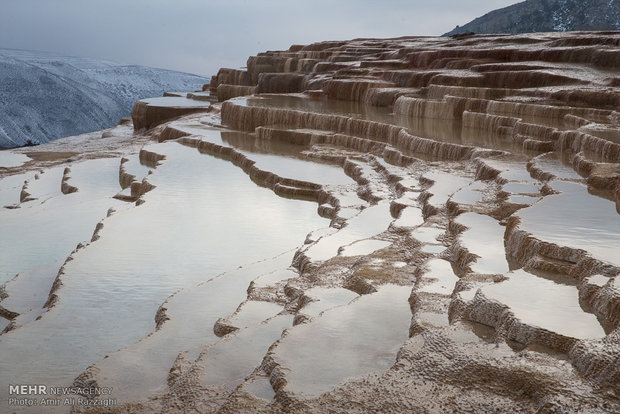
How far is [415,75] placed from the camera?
1653 cm

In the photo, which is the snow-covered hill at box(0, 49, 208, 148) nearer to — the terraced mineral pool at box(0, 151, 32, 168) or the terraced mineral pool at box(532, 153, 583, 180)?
the terraced mineral pool at box(0, 151, 32, 168)

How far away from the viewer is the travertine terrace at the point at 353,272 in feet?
10.2

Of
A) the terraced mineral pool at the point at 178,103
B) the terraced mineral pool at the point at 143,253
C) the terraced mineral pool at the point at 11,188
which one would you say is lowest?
the terraced mineral pool at the point at 11,188

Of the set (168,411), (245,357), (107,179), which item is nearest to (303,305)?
(245,357)

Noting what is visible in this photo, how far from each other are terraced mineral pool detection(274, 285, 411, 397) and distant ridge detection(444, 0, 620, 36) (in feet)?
168

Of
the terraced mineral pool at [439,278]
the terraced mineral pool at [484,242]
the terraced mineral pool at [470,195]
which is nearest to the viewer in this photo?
the terraced mineral pool at [439,278]

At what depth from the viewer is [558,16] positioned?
51.9 metres

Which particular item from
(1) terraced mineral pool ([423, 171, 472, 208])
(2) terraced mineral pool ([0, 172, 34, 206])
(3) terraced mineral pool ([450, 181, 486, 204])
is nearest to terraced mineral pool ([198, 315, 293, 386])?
(3) terraced mineral pool ([450, 181, 486, 204])

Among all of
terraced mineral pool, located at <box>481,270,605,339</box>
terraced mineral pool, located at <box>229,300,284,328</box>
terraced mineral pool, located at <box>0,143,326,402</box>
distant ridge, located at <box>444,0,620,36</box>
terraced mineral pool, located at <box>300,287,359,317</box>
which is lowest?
terraced mineral pool, located at <box>0,143,326,402</box>

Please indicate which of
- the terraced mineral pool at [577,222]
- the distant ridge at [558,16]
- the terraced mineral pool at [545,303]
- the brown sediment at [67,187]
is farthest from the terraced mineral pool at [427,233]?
the distant ridge at [558,16]

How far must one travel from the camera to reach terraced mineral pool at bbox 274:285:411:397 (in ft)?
10.7

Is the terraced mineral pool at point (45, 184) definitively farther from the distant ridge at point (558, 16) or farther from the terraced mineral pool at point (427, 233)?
the distant ridge at point (558, 16)

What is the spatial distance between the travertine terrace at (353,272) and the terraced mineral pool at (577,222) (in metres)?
0.03

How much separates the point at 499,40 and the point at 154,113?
10464 millimetres
